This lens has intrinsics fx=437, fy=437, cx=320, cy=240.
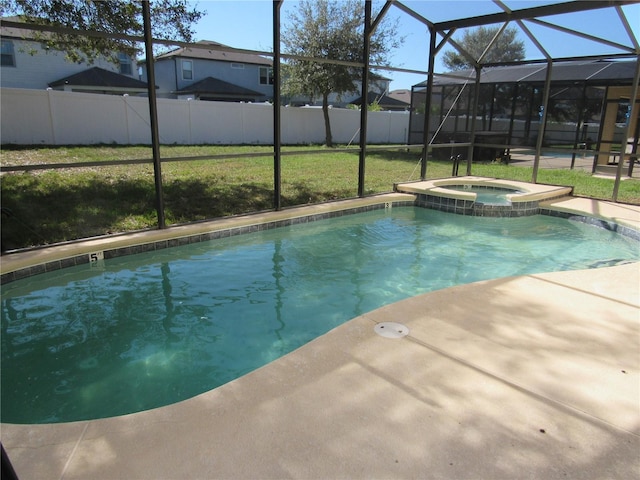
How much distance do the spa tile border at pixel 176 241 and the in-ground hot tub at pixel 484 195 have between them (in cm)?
93

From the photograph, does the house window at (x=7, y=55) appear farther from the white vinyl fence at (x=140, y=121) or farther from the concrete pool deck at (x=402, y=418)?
the concrete pool deck at (x=402, y=418)

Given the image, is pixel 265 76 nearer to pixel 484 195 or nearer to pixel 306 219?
pixel 484 195

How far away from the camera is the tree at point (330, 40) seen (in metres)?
15.1

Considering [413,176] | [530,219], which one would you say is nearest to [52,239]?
[530,219]

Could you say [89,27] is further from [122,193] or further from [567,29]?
[567,29]

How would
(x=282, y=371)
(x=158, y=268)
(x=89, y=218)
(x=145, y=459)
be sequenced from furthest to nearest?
(x=89, y=218) → (x=158, y=268) → (x=282, y=371) → (x=145, y=459)

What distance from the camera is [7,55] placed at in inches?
644

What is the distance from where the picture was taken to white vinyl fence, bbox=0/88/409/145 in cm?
1178

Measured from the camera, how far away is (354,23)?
1506 centimetres

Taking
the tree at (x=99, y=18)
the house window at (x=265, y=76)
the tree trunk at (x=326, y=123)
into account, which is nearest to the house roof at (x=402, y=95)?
the house window at (x=265, y=76)

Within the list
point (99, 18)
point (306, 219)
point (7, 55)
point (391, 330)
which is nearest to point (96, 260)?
point (306, 219)

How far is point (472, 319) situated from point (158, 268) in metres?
3.57

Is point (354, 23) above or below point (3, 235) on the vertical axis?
above

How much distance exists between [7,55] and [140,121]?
23.4 feet
